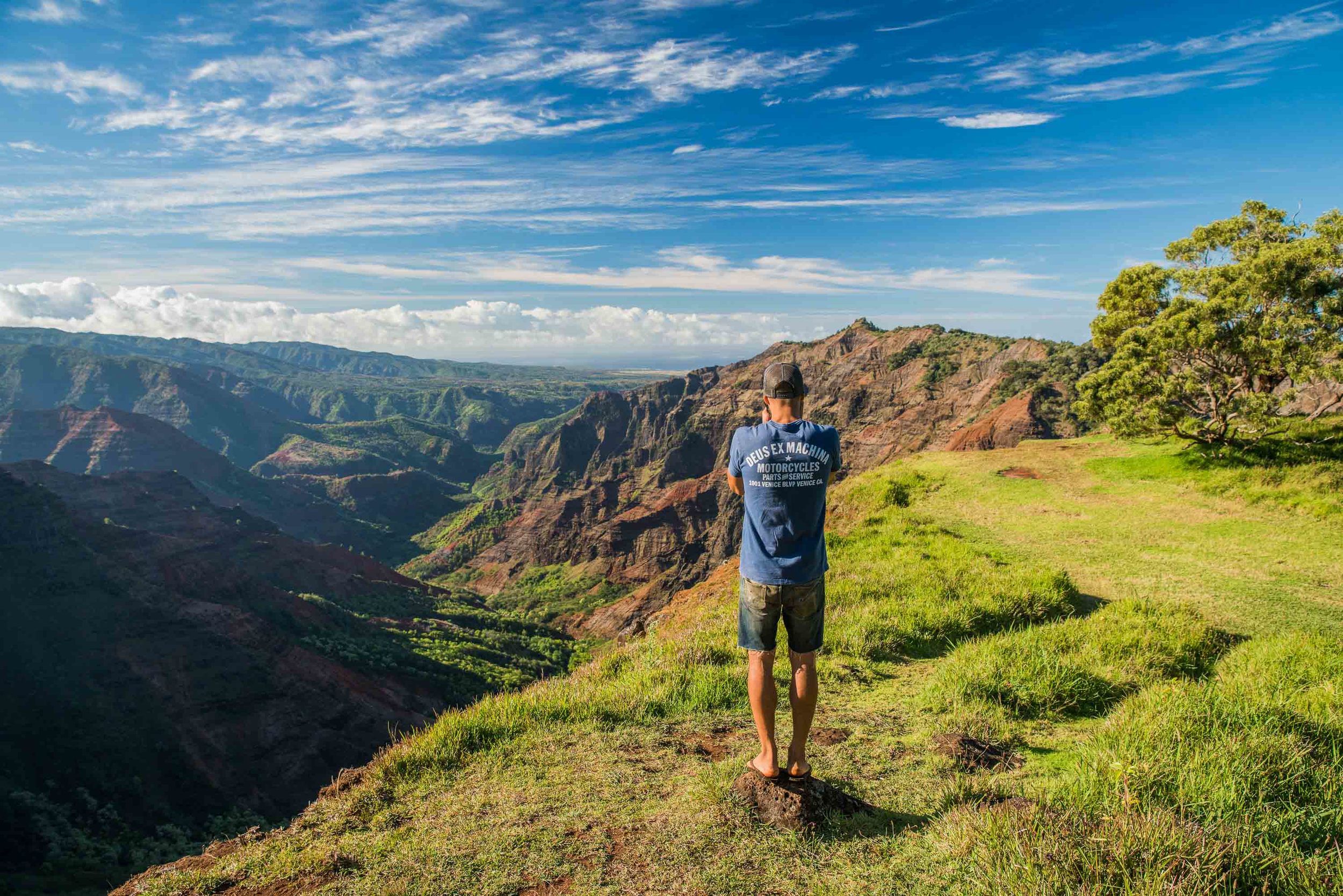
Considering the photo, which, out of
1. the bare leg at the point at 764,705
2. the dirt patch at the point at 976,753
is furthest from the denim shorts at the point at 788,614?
the dirt patch at the point at 976,753

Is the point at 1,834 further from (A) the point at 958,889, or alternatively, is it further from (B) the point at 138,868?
(A) the point at 958,889

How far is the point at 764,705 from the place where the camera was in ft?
13.7

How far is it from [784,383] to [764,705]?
2.22 metres

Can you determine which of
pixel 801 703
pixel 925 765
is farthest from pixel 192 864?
pixel 925 765

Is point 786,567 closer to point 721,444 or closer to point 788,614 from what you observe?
point 788,614

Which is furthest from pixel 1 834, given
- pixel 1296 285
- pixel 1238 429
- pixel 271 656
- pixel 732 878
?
pixel 1296 285

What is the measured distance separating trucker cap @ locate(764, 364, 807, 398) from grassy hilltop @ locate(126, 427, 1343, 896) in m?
2.74

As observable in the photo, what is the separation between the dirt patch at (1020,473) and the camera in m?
17.9

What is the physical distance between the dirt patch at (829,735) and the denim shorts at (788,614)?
1.46 meters

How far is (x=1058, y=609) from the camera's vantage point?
885 centimetres

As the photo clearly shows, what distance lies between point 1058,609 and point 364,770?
8971mm

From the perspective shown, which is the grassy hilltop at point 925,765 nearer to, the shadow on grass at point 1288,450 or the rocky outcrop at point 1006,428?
the shadow on grass at point 1288,450

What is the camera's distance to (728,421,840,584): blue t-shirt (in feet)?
13.5

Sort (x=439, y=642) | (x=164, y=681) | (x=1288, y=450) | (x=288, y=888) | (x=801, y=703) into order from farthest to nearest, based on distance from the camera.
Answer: (x=439, y=642), (x=164, y=681), (x=1288, y=450), (x=801, y=703), (x=288, y=888)
